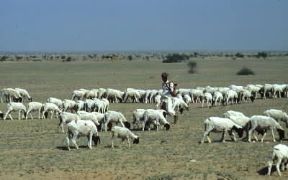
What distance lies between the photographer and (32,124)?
27.2m

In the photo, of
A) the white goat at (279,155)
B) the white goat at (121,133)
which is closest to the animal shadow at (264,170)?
the white goat at (279,155)

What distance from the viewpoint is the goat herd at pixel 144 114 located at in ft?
65.8

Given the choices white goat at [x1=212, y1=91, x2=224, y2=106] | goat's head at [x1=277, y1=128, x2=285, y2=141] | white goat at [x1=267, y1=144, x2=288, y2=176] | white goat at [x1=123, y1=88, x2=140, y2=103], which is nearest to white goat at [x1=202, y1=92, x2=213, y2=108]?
white goat at [x1=212, y1=91, x2=224, y2=106]

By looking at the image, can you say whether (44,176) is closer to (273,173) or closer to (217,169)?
(217,169)

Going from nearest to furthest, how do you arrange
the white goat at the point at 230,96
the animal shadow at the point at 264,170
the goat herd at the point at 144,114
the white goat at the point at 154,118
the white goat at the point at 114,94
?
the animal shadow at the point at 264,170
the goat herd at the point at 144,114
the white goat at the point at 154,118
the white goat at the point at 230,96
the white goat at the point at 114,94

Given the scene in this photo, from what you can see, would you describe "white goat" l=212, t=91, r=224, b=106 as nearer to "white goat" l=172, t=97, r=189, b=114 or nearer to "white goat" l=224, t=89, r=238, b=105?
"white goat" l=224, t=89, r=238, b=105

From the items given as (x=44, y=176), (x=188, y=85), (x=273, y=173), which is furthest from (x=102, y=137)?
(x=188, y=85)

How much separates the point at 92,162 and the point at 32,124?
409 inches

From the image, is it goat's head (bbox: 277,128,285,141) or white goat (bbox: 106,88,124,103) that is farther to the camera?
white goat (bbox: 106,88,124,103)

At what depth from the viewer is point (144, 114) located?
961 inches

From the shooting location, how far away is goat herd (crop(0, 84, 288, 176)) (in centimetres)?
2005

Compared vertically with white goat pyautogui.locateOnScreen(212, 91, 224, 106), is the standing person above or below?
above

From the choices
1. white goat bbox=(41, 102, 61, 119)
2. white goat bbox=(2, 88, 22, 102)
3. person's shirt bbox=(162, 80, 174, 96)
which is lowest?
white goat bbox=(2, 88, 22, 102)

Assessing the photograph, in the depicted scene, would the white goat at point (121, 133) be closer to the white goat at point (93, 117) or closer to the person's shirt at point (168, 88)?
the white goat at point (93, 117)
